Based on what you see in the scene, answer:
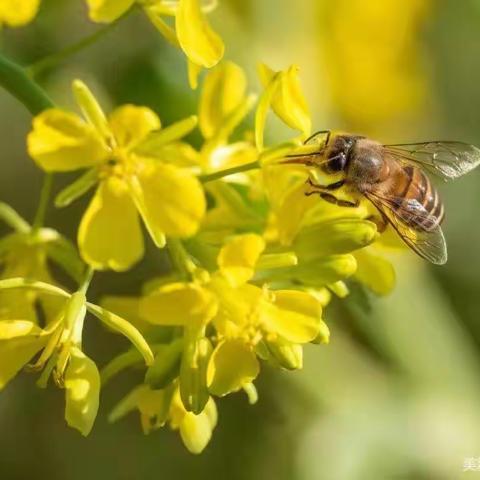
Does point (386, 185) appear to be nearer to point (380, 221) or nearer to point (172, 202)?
point (380, 221)

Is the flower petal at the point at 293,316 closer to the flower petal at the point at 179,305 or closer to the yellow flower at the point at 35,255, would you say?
the flower petal at the point at 179,305

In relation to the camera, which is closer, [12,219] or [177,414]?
[177,414]

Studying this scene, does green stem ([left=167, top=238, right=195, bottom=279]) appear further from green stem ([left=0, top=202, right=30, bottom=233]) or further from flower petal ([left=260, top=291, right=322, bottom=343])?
green stem ([left=0, top=202, right=30, bottom=233])

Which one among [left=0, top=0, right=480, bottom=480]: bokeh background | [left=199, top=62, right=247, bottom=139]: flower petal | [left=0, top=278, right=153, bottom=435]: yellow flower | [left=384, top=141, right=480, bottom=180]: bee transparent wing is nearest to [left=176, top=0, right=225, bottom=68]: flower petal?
[left=199, top=62, right=247, bottom=139]: flower petal

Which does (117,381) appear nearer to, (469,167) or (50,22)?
(50,22)

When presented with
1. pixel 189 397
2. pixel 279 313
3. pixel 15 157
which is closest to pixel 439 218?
pixel 279 313

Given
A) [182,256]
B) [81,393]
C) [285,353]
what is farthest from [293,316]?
[81,393]

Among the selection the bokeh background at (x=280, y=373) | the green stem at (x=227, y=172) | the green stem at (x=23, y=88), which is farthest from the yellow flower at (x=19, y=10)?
the bokeh background at (x=280, y=373)
